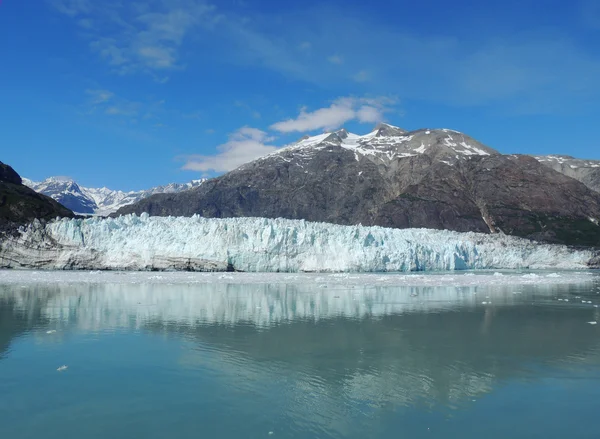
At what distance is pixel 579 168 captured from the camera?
14362 centimetres

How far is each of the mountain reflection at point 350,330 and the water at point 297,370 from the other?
52mm

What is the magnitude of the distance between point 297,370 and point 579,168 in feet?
520

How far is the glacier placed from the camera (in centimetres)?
3428

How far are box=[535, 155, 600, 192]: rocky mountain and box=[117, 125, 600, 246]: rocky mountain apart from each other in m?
→ 25.4

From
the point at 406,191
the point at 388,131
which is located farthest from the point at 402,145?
the point at 406,191

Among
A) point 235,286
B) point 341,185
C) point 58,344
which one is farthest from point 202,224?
point 341,185

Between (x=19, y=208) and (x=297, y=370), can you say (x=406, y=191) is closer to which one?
(x=19, y=208)

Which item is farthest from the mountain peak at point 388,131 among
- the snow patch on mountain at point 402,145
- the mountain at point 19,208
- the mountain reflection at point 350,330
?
the mountain reflection at point 350,330

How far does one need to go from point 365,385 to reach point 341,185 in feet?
383

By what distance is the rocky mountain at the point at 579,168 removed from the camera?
445ft

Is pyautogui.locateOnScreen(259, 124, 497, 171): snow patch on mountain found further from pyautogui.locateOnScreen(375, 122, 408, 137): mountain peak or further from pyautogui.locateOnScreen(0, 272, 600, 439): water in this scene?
pyautogui.locateOnScreen(0, 272, 600, 439): water

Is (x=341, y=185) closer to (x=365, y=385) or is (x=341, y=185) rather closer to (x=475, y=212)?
(x=475, y=212)

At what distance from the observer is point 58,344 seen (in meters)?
10.7

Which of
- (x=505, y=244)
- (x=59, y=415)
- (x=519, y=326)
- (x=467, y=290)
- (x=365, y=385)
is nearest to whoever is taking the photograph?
(x=59, y=415)
